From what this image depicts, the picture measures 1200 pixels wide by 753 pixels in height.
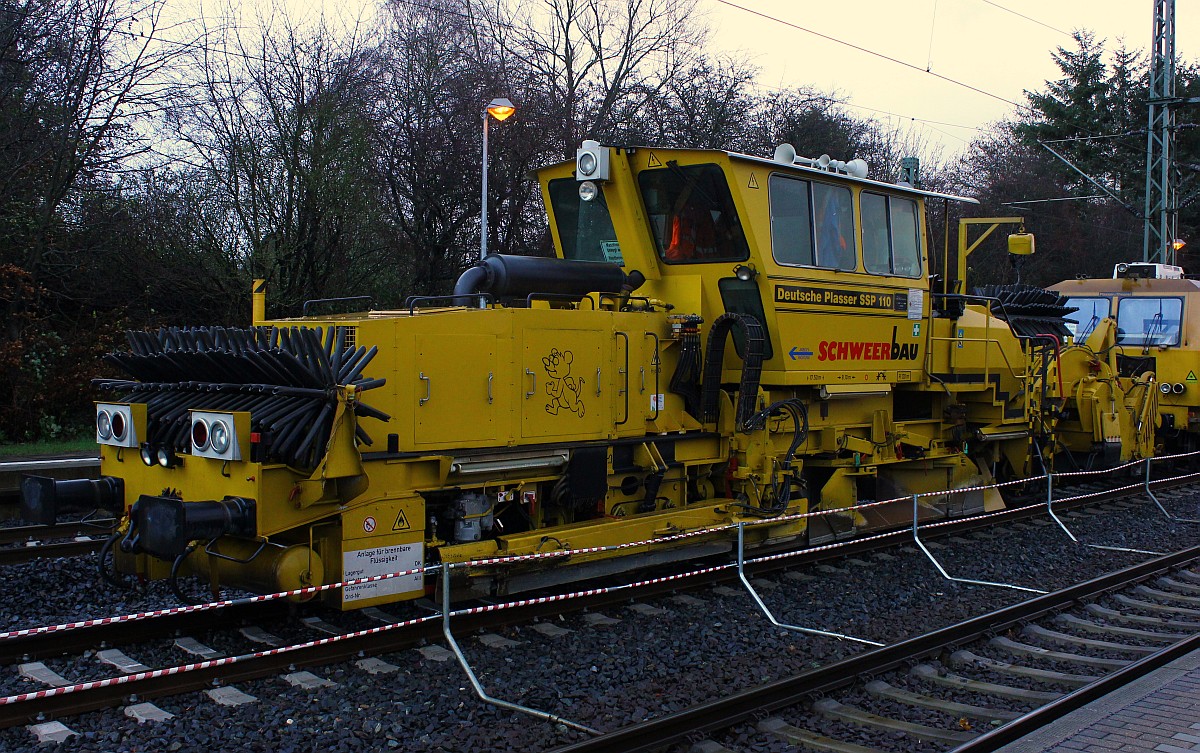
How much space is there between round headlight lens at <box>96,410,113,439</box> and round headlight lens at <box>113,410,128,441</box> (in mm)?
59

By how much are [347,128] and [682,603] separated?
13.5 meters

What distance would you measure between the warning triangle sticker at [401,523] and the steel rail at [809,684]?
2139 millimetres

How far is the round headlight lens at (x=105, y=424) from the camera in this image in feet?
21.6

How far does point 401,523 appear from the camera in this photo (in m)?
6.28

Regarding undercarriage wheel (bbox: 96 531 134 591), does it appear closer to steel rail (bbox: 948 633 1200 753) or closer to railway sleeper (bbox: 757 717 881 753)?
railway sleeper (bbox: 757 717 881 753)

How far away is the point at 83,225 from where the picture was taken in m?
16.6

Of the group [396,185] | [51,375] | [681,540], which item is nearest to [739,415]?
[681,540]

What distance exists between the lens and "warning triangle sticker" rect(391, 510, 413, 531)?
246 inches

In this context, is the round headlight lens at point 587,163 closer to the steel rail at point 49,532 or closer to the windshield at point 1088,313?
the steel rail at point 49,532

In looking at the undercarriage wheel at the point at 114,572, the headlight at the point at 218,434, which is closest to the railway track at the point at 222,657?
the undercarriage wheel at the point at 114,572

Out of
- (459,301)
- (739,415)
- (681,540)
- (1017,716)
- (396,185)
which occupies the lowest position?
(1017,716)

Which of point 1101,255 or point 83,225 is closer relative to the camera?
point 83,225

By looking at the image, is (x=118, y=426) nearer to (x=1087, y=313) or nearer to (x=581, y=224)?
(x=581, y=224)

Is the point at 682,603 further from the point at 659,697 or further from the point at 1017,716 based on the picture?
the point at 1017,716
